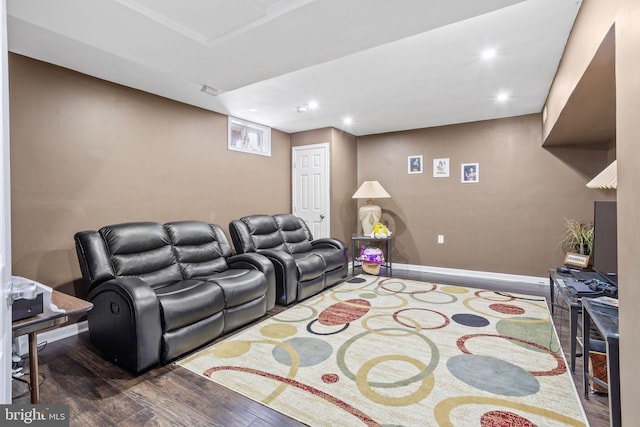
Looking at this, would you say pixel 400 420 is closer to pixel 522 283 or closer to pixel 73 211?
pixel 73 211

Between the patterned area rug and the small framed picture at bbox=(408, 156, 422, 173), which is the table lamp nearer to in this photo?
the small framed picture at bbox=(408, 156, 422, 173)

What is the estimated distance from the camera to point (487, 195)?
4695 mm

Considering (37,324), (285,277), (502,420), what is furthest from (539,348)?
(37,324)

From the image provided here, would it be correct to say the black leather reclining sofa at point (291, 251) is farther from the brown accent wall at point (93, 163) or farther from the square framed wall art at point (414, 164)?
the square framed wall art at point (414, 164)

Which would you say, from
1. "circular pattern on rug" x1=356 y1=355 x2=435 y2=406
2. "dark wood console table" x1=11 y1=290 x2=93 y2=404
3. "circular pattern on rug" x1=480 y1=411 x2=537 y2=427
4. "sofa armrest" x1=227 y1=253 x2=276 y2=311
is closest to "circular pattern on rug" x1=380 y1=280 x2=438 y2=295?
"sofa armrest" x1=227 y1=253 x2=276 y2=311

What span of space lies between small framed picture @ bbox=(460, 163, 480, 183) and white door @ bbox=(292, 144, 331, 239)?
2133 millimetres

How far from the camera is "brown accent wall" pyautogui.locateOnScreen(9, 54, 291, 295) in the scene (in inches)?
101

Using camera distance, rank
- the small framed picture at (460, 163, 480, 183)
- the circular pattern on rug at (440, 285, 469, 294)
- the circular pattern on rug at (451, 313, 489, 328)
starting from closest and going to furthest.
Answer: the circular pattern on rug at (451, 313, 489, 328)
the circular pattern on rug at (440, 285, 469, 294)
the small framed picture at (460, 163, 480, 183)

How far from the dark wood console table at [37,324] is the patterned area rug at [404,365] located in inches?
32.6

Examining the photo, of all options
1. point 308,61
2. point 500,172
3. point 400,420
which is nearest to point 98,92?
point 308,61

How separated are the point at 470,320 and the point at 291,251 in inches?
90.1

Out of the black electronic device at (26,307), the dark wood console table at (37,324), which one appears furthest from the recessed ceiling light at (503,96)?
the black electronic device at (26,307)

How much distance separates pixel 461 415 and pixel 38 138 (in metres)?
3.73

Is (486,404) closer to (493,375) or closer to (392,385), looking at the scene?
(493,375)
